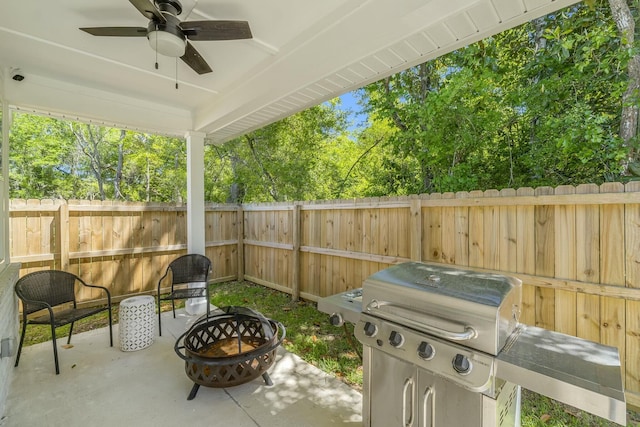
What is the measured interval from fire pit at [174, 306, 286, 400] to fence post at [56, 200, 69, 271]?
290 centimetres

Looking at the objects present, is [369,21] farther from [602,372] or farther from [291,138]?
[291,138]

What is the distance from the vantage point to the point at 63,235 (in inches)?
157

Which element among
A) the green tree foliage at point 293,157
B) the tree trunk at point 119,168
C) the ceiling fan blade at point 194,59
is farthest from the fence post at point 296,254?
the tree trunk at point 119,168

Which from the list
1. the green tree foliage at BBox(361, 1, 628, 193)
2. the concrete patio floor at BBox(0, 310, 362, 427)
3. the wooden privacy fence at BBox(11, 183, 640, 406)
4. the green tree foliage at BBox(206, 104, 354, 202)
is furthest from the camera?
the green tree foliage at BBox(206, 104, 354, 202)

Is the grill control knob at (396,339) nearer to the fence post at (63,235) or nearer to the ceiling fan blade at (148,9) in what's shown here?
the ceiling fan blade at (148,9)

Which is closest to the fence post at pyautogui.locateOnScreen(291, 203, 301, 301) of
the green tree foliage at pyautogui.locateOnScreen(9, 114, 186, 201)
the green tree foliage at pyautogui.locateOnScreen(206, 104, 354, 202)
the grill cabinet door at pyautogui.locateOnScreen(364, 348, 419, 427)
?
the green tree foliage at pyautogui.locateOnScreen(206, 104, 354, 202)

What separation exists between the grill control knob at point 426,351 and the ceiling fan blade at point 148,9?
240 centimetres

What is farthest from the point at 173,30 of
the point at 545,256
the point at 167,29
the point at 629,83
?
the point at 629,83

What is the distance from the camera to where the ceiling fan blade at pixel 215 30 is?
71.2 inches

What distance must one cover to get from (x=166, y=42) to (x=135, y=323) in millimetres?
2744

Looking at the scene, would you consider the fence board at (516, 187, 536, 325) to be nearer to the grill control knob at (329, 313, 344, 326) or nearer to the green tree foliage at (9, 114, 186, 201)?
the grill control knob at (329, 313, 344, 326)

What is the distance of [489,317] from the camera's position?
1.19m

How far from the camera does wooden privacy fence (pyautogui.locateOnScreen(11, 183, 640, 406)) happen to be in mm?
2186

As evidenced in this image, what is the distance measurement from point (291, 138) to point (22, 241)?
477 cm
